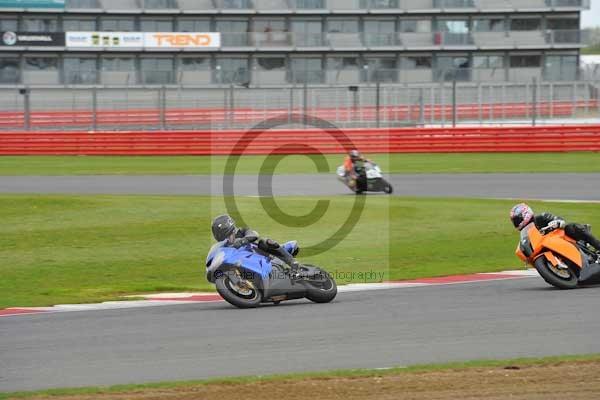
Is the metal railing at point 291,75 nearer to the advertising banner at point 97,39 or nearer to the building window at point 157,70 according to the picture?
the building window at point 157,70

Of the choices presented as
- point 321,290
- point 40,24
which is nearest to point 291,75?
point 40,24

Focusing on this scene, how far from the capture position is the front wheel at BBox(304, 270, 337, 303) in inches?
450

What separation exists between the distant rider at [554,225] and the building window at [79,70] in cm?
4825

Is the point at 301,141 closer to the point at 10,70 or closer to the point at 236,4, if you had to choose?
the point at 236,4

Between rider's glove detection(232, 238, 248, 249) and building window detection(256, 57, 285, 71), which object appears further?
building window detection(256, 57, 285, 71)

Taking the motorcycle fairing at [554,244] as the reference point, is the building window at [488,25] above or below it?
above

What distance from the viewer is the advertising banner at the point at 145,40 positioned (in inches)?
2368

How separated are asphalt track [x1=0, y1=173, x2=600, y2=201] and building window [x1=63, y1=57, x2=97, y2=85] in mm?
26864

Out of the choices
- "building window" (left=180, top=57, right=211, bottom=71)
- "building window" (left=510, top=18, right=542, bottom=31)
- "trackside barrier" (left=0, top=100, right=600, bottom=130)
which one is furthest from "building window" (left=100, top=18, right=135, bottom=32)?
"building window" (left=510, top=18, right=542, bottom=31)

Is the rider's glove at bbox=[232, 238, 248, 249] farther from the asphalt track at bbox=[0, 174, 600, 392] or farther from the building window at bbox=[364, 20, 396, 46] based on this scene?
the building window at bbox=[364, 20, 396, 46]

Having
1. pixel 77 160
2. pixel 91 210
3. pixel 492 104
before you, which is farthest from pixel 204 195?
pixel 492 104

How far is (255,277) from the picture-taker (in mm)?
11250

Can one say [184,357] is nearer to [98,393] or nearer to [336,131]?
[98,393]

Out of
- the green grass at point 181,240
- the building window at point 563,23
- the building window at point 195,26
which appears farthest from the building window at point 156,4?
the green grass at point 181,240
